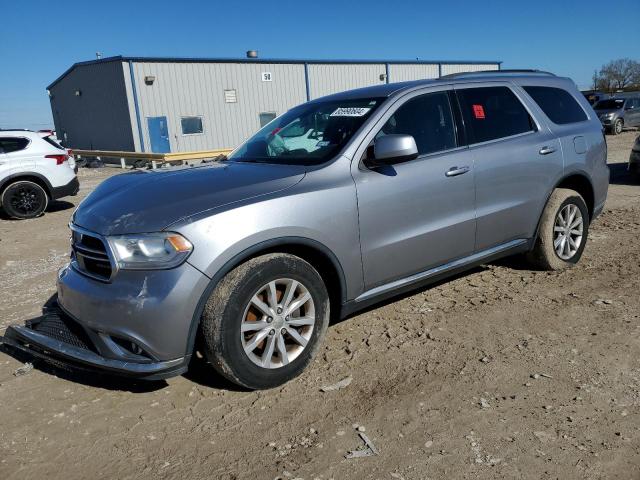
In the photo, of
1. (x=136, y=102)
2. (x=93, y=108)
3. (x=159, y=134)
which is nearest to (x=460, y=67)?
(x=159, y=134)

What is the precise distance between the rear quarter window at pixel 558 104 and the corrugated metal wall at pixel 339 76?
22092mm

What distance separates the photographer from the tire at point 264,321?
3.02 m

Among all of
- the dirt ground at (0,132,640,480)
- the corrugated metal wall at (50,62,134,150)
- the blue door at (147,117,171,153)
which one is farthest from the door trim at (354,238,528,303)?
the corrugated metal wall at (50,62,134,150)

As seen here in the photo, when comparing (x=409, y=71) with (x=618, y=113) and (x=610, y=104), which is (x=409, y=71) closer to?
(x=610, y=104)

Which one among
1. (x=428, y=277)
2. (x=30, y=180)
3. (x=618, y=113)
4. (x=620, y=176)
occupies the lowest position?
(x=620, y=176)

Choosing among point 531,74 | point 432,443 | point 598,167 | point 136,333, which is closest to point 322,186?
point 136,333

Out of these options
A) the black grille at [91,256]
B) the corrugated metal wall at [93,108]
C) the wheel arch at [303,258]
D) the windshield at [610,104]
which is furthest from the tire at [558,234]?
the windshield at [610,104]

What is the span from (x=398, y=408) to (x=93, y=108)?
2618 centimetres

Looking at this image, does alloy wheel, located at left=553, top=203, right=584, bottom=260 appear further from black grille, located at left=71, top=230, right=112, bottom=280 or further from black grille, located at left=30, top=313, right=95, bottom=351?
black grille, located at left=30, top=313, right=95, bottom=351

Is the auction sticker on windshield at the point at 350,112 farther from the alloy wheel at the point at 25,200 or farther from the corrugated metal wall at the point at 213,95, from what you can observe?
the corrugated metal wall at the point at 213,95

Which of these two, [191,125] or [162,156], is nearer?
[162,156]

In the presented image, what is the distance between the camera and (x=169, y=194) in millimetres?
3225

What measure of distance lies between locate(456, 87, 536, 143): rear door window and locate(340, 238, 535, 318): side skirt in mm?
932

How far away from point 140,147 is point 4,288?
17.9m
